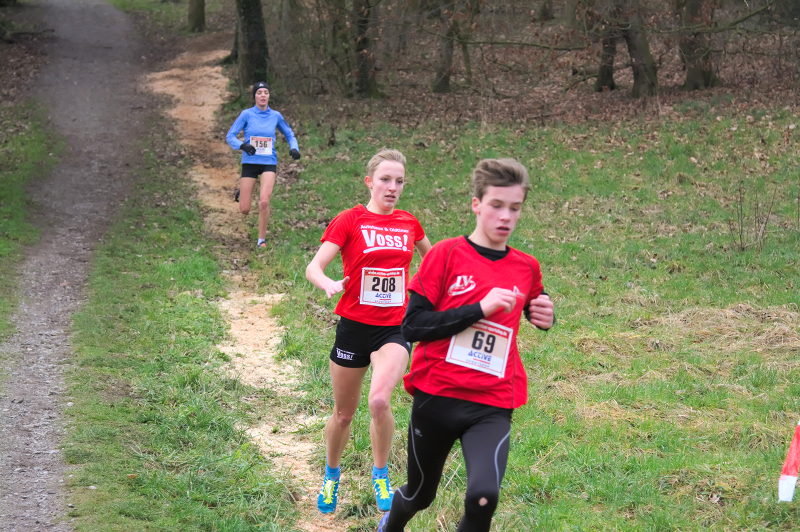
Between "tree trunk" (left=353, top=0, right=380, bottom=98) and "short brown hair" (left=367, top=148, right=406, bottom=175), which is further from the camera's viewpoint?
"tree trunk" (left=353, top=0, right=380, bottom=98)

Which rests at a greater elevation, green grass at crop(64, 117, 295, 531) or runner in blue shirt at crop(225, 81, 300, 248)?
runner in blue shirt at crop(225, 81, 300, 248)

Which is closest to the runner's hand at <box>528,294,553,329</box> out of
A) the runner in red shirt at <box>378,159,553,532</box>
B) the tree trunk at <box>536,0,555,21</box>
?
the runner in red shirt at <box>378,159,553,532</box>

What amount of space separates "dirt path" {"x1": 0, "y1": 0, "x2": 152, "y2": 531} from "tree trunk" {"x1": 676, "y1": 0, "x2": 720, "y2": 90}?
12895 mm

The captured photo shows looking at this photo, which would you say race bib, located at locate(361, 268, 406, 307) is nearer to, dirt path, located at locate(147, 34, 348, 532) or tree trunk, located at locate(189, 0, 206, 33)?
dirt path, located at locate(147, 34, 348, 532)

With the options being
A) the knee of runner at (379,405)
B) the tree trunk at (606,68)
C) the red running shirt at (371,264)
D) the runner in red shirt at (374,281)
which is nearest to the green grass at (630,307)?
the knee of runner at (379,405)

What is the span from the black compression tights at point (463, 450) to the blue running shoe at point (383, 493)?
98 cm

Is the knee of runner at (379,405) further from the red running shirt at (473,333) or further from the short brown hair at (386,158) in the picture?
the short brown hair at (386,158)

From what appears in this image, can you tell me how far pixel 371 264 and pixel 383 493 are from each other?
4.78 ft

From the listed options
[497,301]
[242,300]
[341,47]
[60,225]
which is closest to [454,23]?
[341,47]

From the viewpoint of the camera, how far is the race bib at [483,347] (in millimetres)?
4152

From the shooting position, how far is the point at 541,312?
13.8 feet

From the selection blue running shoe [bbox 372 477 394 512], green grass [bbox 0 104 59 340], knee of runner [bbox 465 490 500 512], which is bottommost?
green grass [bbox 0 104 59 340]

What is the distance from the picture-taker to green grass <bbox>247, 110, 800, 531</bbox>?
18.7 feet

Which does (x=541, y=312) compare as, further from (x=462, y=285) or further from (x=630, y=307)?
(x=630, y=307)
